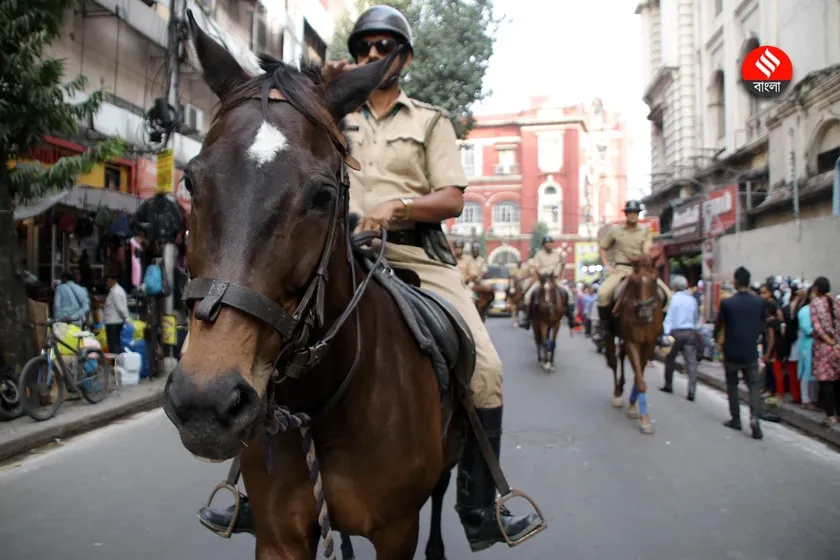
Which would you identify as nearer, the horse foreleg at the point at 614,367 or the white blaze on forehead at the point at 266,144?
the white blaze on forehead at the point at 266,144

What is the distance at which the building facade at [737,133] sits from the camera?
51.4 ft

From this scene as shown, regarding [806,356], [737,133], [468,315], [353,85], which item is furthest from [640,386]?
[737,133]

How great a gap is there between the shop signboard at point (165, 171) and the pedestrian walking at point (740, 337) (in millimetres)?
9055

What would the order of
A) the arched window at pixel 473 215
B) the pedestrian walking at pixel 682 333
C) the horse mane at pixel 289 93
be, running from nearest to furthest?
the horse mane at pixel 289 93
the pedestrian walking at pixel 682 333
the arched window at pixel 473 215

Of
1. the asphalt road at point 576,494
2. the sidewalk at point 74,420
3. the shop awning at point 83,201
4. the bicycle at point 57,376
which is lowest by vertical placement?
the asphalt road at point 576,494

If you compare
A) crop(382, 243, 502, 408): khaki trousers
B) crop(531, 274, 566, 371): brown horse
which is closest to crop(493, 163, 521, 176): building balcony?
crop(531, 274, 566, 371): brown horse

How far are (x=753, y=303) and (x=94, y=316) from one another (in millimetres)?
11894

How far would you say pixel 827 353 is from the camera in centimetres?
841

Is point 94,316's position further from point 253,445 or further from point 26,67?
point 253,445

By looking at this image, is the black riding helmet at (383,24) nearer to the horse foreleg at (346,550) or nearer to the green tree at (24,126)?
the horse foreleg at (346,550)

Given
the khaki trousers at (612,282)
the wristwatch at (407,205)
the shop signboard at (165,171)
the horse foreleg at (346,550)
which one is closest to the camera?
the wristwatch at (407,205)

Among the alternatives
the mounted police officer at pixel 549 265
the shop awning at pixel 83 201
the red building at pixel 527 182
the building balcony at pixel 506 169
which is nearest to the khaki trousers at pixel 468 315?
the shop awning at pixel 83 201

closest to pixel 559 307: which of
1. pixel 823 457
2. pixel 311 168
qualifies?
pixel 823 457

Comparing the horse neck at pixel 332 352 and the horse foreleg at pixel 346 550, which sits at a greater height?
the horse neck at pixel 332 352
